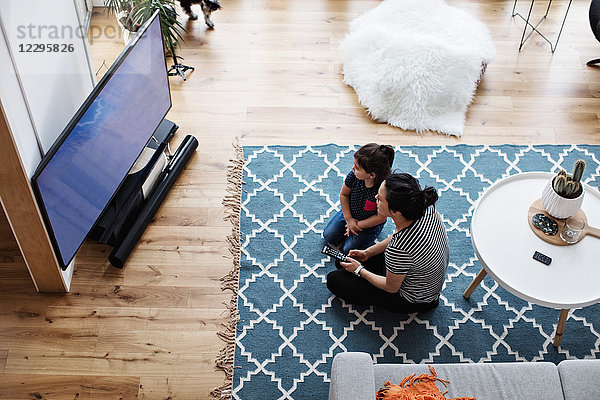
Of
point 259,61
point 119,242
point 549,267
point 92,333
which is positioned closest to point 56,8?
A: point 119,242

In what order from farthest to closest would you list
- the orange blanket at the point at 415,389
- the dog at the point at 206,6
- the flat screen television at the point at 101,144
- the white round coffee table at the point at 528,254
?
1. the dog at the point at 206,6
2. the white round coffee table at the point at 528,254
3. the flat screen television at the point at 101,144
4. the orange blanket at the point at 415,389

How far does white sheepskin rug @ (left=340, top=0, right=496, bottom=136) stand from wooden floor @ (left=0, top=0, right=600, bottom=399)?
0.09 m

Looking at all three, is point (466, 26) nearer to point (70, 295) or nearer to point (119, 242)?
point (119, 242)

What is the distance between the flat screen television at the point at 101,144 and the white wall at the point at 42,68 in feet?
0.41

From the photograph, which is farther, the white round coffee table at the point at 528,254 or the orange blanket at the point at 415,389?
the white round coffee table at the point at 528,254

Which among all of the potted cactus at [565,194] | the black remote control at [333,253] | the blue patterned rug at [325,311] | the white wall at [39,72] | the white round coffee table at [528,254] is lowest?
the blue patterned rug at [325,311]

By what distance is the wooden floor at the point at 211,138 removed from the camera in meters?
2.63

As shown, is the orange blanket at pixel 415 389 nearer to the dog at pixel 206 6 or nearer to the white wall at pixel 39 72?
the white wall at pixel 39 72

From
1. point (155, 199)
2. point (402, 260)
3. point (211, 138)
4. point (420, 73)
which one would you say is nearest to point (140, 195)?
point (155, 199)

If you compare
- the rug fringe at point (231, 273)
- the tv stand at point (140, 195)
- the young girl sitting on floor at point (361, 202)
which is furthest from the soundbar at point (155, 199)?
the young girl sitting on floor at point (361, 202)

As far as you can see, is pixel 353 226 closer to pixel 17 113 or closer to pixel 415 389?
pixel 415 389

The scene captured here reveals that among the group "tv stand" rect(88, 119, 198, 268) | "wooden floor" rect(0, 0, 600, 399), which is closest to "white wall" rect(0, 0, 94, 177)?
"tv stand" rect(88, 119, 198, 268)

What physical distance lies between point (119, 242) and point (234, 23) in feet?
6.31

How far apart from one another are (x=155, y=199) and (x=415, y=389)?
1604mm
